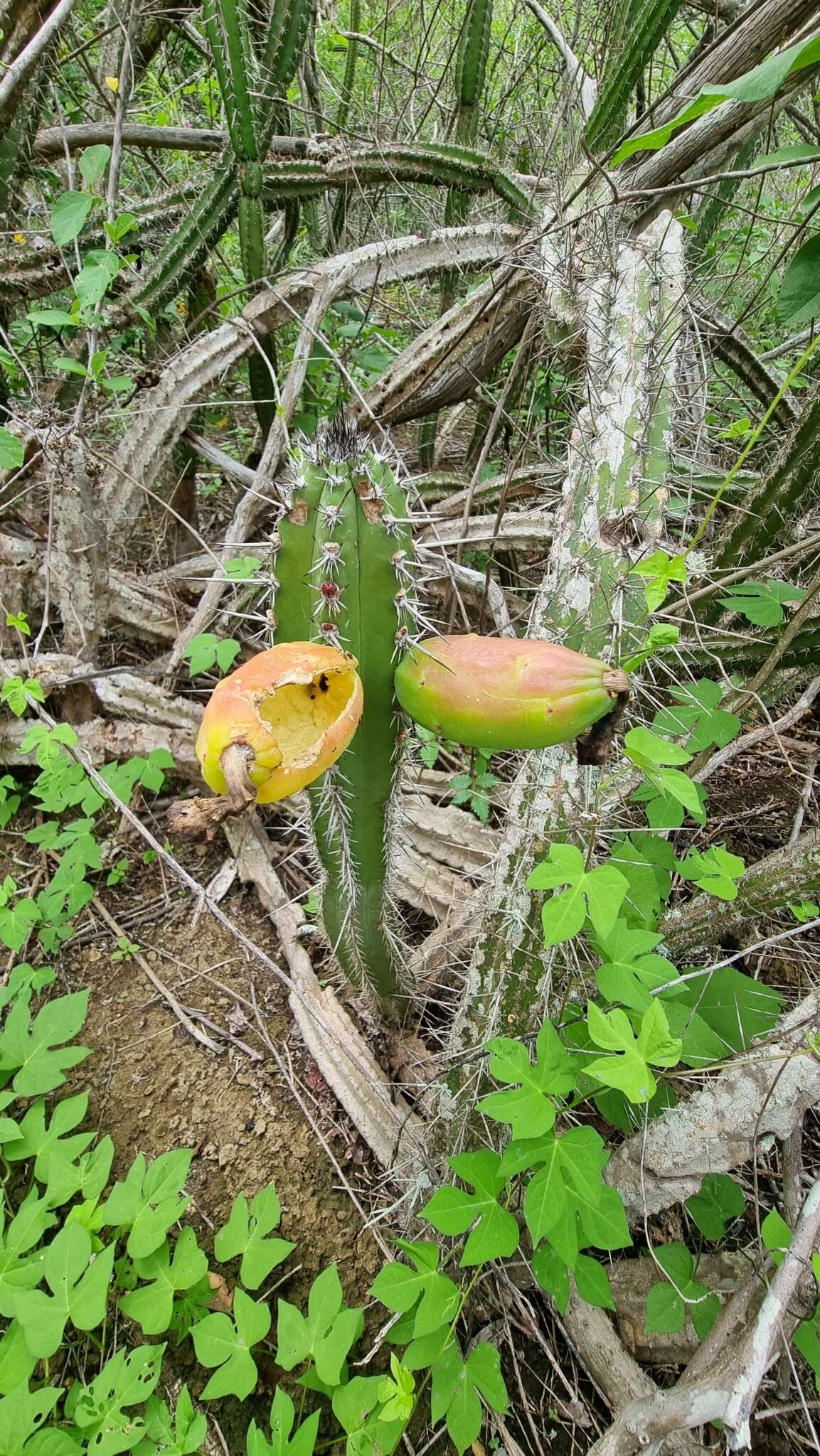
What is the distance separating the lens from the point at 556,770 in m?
1.04

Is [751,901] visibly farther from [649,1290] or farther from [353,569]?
[353,569]

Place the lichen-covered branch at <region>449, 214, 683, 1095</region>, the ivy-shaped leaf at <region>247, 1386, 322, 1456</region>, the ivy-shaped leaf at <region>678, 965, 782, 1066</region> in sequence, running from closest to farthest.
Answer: the ivy-shaped leaf at <region>247, 1386, 322, 1456</region>, the lichen-covered branch at <region>449, 214, 683, 1095</region>, the ivy-shaped leaf at <region>678, 965, 782, 1066</region>

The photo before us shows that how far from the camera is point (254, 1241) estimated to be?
1126mm

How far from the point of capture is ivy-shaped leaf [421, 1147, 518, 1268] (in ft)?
2.93

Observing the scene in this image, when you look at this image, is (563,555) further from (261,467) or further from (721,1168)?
(261,467)

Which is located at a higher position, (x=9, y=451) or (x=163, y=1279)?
(x=9, y=451)

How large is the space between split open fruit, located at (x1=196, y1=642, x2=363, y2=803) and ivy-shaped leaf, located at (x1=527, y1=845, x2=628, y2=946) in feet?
0.98

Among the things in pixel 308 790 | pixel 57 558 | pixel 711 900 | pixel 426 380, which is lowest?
pixel 711 900

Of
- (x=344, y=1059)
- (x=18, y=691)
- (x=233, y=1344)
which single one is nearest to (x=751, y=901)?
(x=344, y=1059)

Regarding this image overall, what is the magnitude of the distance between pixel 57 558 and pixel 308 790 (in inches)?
46.1

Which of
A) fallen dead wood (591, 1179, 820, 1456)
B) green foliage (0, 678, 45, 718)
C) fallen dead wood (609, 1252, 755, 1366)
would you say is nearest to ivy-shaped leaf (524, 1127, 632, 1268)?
fallen dead wood (591, 1179, 820, 1456)

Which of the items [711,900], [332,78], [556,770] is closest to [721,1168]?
[711,900]

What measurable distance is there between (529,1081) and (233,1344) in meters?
0.58

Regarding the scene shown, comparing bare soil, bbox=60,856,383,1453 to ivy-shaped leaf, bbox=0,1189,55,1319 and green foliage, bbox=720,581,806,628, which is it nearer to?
ivy-shaped leaf, bbox=0,1189,55,1319
